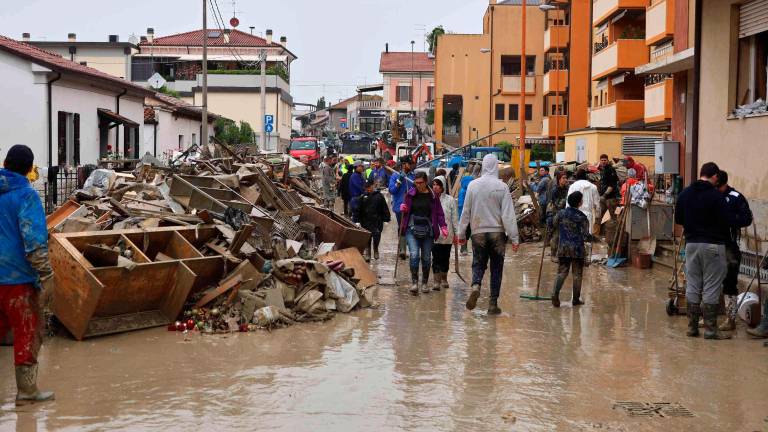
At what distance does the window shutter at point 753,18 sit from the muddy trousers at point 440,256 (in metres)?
5.26

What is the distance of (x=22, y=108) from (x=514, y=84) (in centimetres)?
4598

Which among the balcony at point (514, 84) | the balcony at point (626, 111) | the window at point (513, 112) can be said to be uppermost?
the balcony at point (514, 84)

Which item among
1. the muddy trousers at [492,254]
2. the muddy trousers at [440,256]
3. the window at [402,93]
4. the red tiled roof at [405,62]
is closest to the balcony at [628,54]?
the muddy trousers at [440,256]

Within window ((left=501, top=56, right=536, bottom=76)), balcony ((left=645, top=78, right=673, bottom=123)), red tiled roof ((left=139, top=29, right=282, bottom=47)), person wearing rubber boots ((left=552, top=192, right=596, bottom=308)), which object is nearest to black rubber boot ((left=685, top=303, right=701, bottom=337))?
person wearing rubber boots ((left=552, top=192, right=596, bottom=308))

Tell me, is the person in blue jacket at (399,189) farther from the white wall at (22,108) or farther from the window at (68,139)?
the window at (68,139)

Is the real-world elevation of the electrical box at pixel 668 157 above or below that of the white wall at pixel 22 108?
below

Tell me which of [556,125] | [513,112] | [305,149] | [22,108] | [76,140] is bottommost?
[76,140]

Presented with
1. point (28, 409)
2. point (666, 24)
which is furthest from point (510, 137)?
point (28, 409)

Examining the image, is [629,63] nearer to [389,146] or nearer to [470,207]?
[389,146]

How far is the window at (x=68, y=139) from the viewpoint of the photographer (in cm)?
2559

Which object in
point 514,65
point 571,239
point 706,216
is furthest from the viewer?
point 514,65

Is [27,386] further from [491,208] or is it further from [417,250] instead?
[417,250]

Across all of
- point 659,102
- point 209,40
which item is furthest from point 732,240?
point 209,40

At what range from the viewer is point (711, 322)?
10266mm
